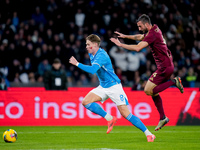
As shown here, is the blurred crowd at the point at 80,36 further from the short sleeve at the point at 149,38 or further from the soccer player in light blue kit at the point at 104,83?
the short sleeve at the point at 149,38

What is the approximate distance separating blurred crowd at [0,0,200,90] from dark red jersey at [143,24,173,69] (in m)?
5.36

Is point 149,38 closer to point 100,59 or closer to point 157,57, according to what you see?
point 157,57

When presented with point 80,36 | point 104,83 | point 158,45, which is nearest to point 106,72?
point 104,83

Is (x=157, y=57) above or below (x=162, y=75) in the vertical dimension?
above

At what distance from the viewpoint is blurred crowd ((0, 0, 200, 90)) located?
15.3 m

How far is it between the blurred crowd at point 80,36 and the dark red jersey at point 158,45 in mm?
5356

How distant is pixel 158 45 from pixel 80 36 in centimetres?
863

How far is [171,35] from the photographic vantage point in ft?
59.6

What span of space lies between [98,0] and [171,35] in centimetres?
359

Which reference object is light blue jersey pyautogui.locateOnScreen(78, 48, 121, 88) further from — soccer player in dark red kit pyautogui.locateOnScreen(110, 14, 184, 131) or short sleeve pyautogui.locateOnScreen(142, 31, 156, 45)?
short sleeve pyautogui.locateOnScreen(142, 31, 156, 45)

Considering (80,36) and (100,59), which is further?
(80,36)

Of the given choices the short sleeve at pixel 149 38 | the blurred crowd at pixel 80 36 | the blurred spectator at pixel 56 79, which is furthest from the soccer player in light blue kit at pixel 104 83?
the blurred crowd at pixel 80 36

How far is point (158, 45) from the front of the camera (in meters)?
8.42

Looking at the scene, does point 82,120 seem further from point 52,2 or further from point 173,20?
point 173,20
